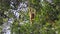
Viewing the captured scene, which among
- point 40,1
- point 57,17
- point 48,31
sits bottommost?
point 48,31

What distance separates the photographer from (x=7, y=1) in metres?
5.71

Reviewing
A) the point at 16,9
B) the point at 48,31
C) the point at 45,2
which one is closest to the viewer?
the point at 48,31

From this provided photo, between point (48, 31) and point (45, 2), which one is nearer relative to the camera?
point (48, 31)

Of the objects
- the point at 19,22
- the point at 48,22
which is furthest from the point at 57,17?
the point at 19,22

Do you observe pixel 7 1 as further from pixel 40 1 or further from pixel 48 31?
pixel 48 31

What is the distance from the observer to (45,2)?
4.79m

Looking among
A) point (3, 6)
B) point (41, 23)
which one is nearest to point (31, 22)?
point (41, 23)

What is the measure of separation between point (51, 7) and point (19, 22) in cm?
111

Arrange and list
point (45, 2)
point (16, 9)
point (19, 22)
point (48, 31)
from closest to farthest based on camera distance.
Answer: point (48, 31)
point (45, 2)
point (19, 22)
point (16, 9)

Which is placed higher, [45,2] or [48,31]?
[45,2]

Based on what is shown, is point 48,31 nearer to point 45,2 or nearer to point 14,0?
point 45,2

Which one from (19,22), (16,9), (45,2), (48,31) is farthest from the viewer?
(16,9)

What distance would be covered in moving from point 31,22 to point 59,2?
→ 0.82 meters

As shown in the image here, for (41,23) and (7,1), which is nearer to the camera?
(41,23)
